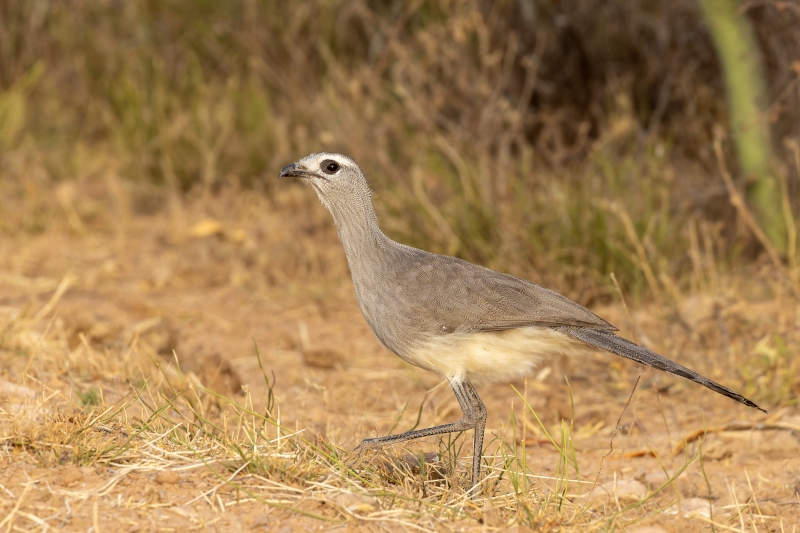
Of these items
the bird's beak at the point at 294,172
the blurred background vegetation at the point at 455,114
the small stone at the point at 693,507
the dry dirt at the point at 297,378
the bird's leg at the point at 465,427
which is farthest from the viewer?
the blurred background vegetation at the point at 455,114

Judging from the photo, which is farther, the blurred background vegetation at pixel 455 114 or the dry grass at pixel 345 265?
the blurred background vegetation at pixel 455 114

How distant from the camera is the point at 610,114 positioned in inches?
297

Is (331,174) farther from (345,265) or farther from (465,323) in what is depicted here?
(345,265)

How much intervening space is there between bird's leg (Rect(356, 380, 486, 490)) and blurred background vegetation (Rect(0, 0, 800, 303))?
6.54 feet

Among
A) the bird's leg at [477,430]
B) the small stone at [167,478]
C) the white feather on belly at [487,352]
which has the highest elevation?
the white feather on belly at [487,352]

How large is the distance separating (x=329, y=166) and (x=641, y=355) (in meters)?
1.35

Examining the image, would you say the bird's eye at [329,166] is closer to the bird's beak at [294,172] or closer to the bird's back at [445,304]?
the bird's beak at [294,172]

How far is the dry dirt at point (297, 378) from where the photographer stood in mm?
2953

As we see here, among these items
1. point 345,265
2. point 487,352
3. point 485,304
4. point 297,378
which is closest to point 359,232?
point 485,304

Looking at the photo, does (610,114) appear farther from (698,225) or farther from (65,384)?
(65,384)

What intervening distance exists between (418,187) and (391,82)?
2502 millimetres

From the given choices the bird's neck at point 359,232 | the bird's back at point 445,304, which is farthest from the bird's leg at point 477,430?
the bird's neck at point 359,232

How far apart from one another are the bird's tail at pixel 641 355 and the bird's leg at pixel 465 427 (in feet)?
1.40

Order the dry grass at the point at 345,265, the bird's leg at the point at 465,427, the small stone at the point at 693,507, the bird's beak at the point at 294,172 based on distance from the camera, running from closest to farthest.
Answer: the dry grass at the point at 345,265
the bird's leg at the point at 465,427
the small stone at the point at 693,507
the bird's beak at the point at 294,172
